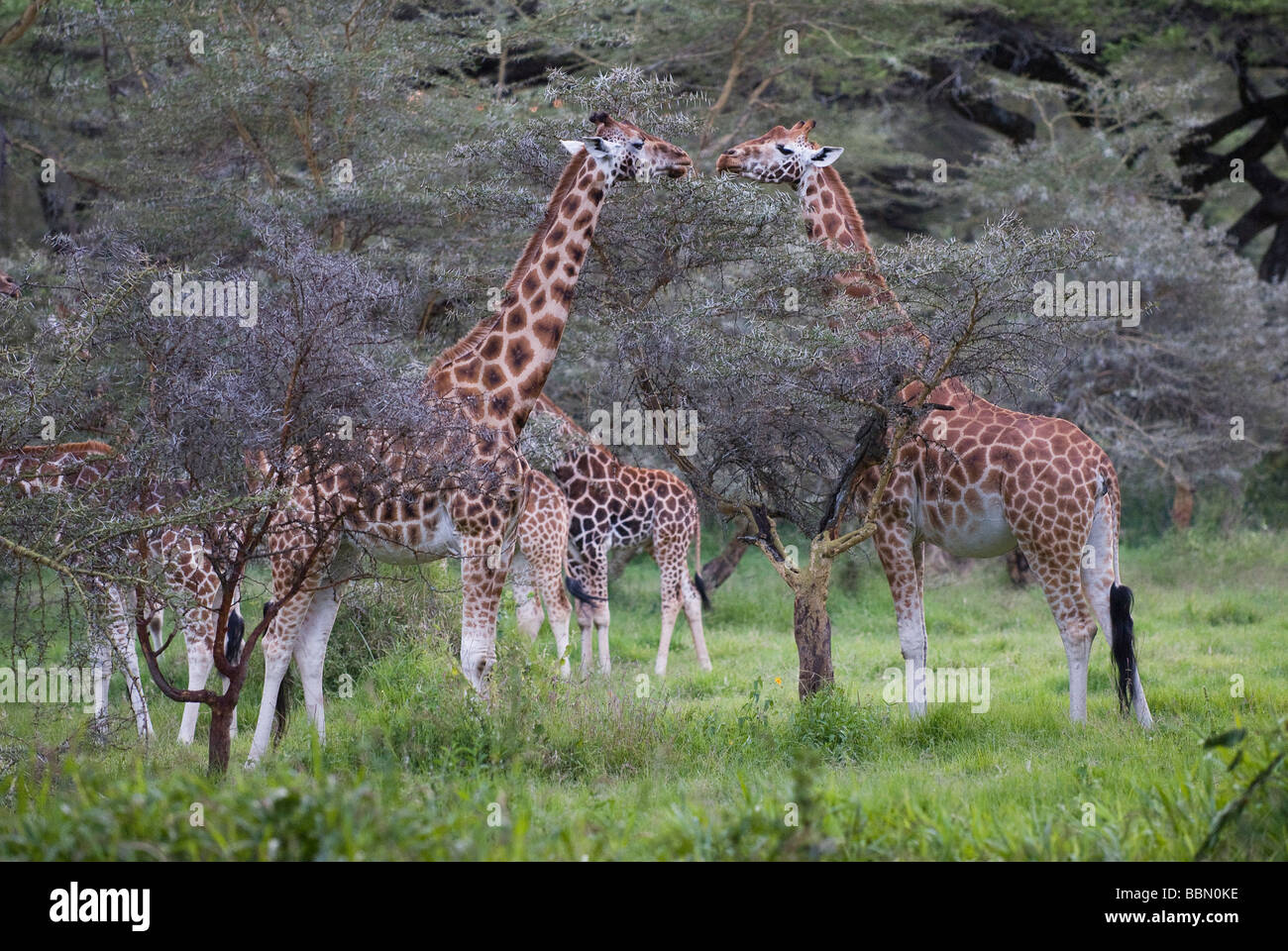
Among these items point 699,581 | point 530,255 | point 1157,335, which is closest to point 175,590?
point 530,255

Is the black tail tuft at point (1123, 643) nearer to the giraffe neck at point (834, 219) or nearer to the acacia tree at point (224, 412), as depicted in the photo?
the giraffe neck at point (834, 219)

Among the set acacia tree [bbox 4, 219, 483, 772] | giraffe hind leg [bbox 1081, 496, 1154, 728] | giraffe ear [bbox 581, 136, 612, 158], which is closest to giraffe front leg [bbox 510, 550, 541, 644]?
giraffe ear [bbox 581, 136, 612, 158]

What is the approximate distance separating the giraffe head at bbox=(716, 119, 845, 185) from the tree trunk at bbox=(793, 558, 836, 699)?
10.1ft

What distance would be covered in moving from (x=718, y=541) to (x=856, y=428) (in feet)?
31.2

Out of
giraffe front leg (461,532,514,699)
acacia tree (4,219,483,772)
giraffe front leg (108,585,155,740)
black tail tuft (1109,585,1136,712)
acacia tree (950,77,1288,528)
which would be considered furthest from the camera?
acacia tree (950,77,1288,528)

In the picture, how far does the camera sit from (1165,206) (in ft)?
54.3

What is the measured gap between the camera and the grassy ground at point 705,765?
530cm

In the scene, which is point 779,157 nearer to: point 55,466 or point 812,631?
point 812,631

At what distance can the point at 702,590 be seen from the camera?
14359mm

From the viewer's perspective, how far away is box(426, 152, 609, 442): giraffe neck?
8570 mm

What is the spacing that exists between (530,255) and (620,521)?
4.66m

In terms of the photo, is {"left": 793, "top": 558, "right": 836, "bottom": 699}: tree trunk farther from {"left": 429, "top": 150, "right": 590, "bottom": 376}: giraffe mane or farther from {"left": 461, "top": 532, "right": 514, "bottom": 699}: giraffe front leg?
{"left": 429, "top": 150, "right": 590, "bottom": 376}: giraffe mane
